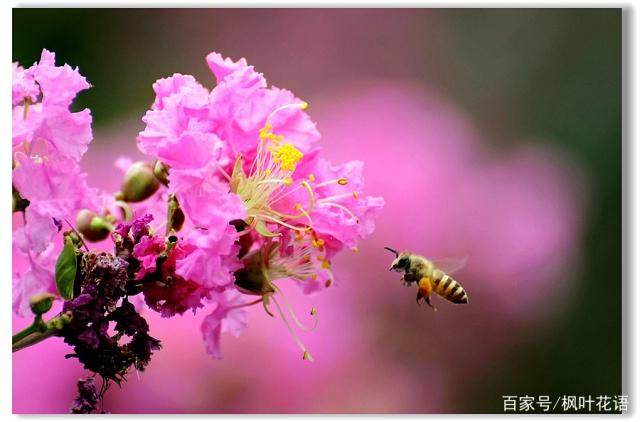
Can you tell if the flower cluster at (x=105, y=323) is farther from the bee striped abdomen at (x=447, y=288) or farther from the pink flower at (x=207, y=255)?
the bee striped abdomen at (x=447, y=288)

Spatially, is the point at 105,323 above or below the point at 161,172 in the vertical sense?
below

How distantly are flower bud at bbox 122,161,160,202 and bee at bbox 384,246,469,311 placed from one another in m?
0.26

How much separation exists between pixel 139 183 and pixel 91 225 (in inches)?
2.6

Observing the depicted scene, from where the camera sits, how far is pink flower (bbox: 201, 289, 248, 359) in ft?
3.05

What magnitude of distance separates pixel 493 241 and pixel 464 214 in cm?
8

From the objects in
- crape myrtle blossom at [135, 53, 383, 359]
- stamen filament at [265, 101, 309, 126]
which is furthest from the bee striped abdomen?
stamen filament at [265, 101, 309, 126]

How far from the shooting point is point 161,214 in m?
0.89

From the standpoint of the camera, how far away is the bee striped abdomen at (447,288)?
38.3 inches

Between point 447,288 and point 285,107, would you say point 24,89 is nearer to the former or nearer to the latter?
point 285,107

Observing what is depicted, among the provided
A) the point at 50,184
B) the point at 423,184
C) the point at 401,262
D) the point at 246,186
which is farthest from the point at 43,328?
the point at 423,184

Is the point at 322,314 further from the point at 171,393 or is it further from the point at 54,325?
the point at 54,325

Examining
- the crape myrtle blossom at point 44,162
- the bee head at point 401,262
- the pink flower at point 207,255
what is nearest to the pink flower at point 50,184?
the crape myrtle blossom at point 44,162

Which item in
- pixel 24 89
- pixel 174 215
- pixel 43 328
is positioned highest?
pixel 24 89

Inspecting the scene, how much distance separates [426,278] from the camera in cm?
97
